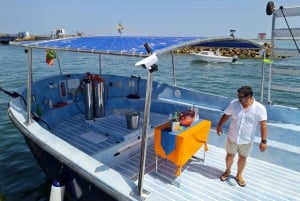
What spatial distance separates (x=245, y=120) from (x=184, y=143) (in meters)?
1.07

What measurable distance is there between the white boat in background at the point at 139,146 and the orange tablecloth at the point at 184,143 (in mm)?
18

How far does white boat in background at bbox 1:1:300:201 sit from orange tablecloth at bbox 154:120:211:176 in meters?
0.02

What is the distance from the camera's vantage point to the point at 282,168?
Answer: 498 cm

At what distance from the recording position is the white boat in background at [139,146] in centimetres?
355

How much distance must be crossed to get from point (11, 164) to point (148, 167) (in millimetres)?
4569

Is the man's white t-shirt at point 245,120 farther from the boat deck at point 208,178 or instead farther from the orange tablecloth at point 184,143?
the boat deck at point 208,178

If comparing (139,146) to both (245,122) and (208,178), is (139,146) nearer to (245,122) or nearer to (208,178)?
(208,178)

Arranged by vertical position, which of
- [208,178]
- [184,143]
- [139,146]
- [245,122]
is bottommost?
[208,178]

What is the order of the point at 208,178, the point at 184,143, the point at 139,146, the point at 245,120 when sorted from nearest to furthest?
the point at 245,120
the point at 184,143
the point at 208,178
the point at 139,146

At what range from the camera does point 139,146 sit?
573 cm

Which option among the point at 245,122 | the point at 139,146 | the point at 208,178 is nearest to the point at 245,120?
the point at 245,122

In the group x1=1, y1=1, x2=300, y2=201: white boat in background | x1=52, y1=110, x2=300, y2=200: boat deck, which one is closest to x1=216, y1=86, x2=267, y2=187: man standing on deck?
x1=52, y1=110, x2=300, y2=200: boat deck

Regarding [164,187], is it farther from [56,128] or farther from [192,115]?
[56,128]

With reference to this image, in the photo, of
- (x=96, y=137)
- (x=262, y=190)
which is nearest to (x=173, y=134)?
(x=262, y=190)
